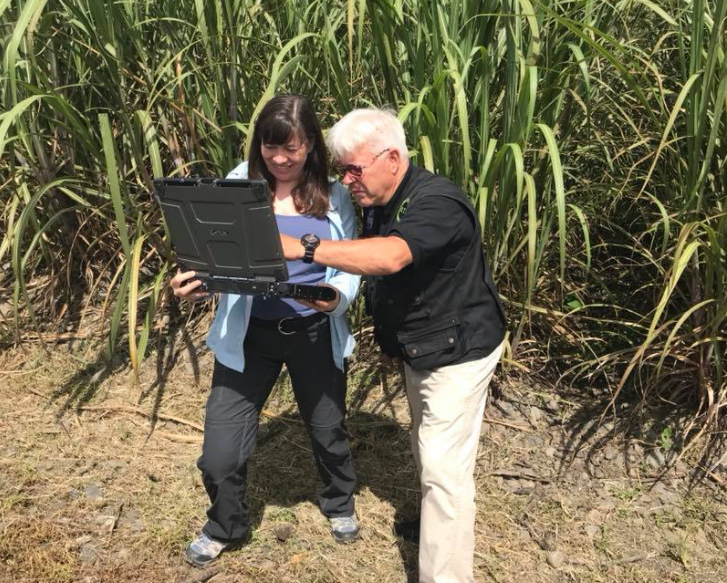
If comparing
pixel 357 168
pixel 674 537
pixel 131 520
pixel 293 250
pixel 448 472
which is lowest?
pixel 674 537

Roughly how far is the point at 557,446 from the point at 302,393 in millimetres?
1062

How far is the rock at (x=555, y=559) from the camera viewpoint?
2348 mm

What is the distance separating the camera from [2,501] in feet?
8.36

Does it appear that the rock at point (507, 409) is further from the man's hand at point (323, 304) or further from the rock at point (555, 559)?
the man's hand at point (323, 304)

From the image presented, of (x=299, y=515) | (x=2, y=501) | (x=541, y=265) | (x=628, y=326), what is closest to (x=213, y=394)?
(x=299, y=515)

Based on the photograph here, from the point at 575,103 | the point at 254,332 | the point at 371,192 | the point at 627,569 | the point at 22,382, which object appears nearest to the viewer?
the point at 371,192

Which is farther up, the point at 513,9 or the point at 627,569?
the point at 513,9

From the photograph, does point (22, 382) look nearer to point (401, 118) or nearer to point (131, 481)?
point (131, 481)

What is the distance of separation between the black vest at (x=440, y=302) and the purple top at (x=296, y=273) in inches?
7.4

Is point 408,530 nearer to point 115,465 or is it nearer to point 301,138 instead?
point 115,465

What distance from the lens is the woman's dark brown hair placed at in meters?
2.00

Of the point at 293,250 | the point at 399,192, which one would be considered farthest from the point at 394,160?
the point at 293,250

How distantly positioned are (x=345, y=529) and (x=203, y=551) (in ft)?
1.46

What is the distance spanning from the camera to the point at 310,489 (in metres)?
2.70
